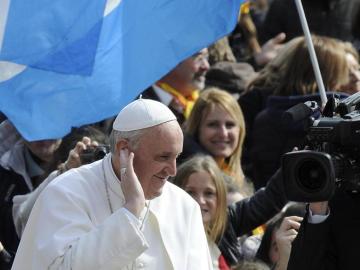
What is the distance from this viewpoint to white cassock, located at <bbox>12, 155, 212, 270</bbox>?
4.95m

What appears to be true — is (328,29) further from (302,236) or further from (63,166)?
(302,236)

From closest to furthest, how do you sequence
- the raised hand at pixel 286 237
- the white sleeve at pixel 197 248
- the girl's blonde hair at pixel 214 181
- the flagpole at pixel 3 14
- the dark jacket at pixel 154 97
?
the white sleeve at pixel 197 248 → the raised hand at pixel 286 237 → the flagpole at pixel 3 14 → the girl's blonde hair at pixel 214 181 → the dark jacket at pixel 154 97

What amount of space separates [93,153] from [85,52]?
0.65 m

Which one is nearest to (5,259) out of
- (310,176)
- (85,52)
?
(85,52)

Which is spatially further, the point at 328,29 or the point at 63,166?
the point at 328,29

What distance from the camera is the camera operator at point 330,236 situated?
4.48 m

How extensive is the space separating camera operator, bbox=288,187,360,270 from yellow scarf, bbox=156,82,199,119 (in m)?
3.97

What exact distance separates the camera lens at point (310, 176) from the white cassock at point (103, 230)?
3.71ft

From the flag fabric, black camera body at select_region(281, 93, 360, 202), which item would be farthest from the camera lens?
the flag fabric

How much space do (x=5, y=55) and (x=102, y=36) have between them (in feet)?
1.95

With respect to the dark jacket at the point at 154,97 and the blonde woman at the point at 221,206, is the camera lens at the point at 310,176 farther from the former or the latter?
the dark jacket at the point at 154,97

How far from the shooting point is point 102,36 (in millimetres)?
6582

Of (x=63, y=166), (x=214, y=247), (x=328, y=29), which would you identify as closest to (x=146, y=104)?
(x=63, y=166)

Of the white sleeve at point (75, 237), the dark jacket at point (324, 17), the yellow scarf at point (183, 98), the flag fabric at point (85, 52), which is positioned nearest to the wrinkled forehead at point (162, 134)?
the white sleeve at point (75, 237)
